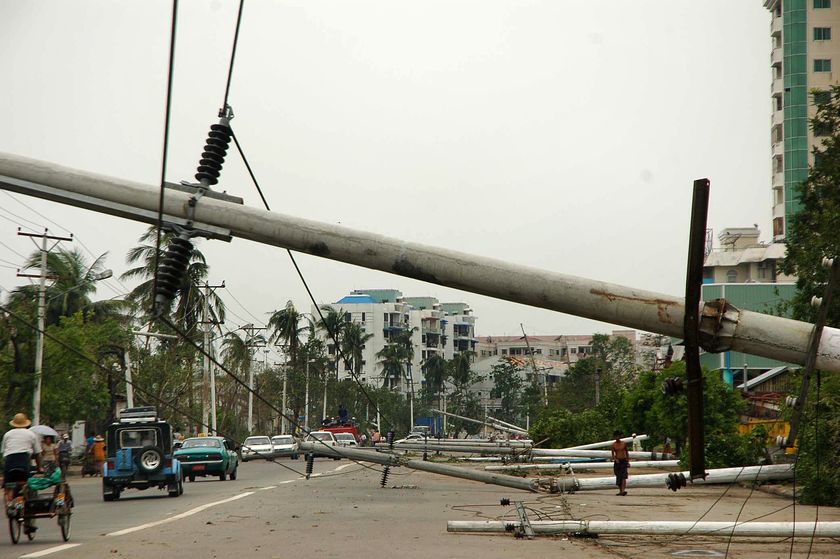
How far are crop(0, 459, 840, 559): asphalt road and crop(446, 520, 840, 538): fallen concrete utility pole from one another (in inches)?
6.4

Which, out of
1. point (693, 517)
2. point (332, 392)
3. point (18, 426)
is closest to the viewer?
point (18, 426)

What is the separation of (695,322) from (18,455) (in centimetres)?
1064

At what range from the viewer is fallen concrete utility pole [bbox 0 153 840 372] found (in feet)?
26.7

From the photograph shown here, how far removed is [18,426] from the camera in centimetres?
1588

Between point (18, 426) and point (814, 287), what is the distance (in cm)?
2626

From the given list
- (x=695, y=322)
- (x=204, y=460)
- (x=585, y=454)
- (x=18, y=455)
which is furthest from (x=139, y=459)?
(x=695, y=322)

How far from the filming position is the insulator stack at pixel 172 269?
945 centimetres

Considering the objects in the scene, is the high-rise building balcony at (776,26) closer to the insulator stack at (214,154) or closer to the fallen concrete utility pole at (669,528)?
the fallen concrete utility pole at (669,528)

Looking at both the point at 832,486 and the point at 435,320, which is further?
the point at 435,320

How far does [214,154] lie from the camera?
31.9 feet

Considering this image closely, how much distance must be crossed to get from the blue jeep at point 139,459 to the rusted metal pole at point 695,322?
20525 millimetres

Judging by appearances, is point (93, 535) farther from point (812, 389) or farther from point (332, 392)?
point (332, 392)

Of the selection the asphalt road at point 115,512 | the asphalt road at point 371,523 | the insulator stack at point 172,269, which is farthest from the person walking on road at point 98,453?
the insulator stack at point 172,269

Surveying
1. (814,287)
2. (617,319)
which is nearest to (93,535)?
(617,319)
